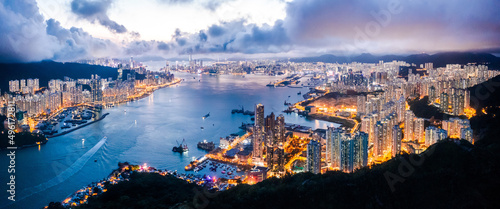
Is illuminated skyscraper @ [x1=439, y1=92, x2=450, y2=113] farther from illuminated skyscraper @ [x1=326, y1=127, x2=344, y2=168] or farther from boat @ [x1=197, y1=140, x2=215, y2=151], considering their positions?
boat @ [x1=197, y1=140, x2=215, y2=151]

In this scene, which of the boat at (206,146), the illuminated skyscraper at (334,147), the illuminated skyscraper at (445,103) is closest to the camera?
the illuminated skyscraper at (334,147)

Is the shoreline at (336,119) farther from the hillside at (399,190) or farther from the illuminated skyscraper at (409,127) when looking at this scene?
the hillside at (399,190)

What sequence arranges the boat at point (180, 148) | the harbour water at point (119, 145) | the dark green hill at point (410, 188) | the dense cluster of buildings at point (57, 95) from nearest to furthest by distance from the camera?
the dark green hill at point (410, 188)
the harbour water at point (119, 145)
the boat at point (180, 148)
the dense cluster of buildings at point (57, 95)

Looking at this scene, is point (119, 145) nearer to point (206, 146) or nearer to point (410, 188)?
point (206, 146)

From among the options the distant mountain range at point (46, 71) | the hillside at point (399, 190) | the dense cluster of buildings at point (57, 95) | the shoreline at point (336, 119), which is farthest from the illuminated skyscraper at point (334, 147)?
the distant mountain range at point (46, 71)

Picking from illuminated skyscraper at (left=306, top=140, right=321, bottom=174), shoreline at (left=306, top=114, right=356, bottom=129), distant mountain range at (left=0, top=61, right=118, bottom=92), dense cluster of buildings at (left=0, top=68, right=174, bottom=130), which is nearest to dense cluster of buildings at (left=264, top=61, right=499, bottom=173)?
illuminated skyscraper at (left=306, top=140, right=321, bottom=174)

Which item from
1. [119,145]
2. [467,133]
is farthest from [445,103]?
[119,145]

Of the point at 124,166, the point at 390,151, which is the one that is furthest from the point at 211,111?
the point at 390,151
